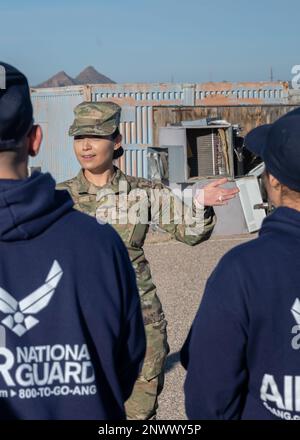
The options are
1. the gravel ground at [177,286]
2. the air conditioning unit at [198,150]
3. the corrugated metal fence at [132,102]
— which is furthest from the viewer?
the corrugated metal fence at [132,102]

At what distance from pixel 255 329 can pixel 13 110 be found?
0.91 meters

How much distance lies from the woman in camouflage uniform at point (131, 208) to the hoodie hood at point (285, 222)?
2.32 meters

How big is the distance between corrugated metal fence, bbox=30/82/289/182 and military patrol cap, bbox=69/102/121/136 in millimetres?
10050

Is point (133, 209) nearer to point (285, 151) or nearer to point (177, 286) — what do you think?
point (285, 151)

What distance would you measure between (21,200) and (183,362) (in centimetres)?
90

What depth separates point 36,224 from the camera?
2.44 m

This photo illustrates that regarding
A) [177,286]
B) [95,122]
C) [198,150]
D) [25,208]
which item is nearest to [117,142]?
[95,122]

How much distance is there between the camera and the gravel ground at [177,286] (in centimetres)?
705

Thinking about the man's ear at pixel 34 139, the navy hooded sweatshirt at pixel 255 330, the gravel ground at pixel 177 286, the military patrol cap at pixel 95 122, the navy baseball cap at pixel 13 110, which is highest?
the navy baseball cap at pixel 13 110

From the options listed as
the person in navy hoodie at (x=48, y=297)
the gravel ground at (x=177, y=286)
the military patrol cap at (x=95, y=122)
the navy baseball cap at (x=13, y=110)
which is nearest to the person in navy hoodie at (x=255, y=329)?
the person in navy hoodie at (x=48, y=297)

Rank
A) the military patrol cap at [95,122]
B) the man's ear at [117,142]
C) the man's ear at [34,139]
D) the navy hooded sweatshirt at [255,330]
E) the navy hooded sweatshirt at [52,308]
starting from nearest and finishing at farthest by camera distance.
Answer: the navy hooded sweatshirt at [52,308] < the man's ear at [34,139] < the navy hooded sweatshirt at [255,330] < the military patrol cap at [95,122] < the man's ear at [117,142]

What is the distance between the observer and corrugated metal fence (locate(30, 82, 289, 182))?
1572cm

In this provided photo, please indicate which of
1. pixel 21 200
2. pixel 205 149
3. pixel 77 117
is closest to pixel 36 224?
pixel 21 200

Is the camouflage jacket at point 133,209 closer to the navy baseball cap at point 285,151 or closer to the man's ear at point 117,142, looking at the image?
the man's ear at point 117,142
